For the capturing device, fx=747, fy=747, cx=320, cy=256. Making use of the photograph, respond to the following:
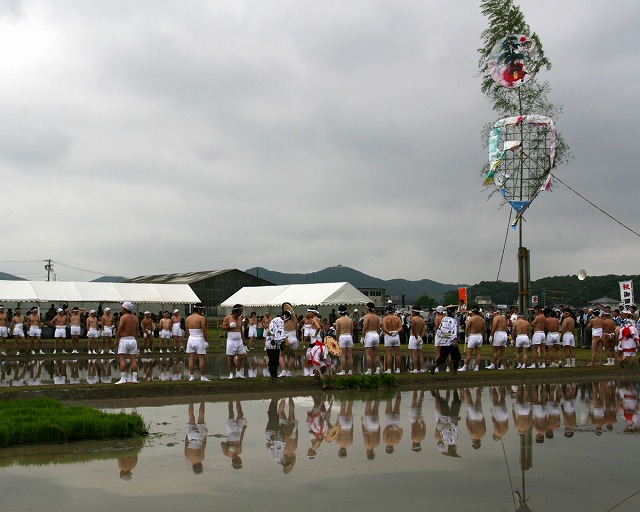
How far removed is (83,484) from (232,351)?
32.0 feet

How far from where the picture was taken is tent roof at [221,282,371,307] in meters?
45.9

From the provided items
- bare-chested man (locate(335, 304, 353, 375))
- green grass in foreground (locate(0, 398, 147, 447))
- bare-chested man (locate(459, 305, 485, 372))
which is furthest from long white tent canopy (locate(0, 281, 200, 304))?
green grass in foreground (locate(0, 398, 147, 447))

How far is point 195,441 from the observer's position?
10125 millimetres

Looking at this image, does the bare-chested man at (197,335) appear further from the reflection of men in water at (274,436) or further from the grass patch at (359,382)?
the reflection of men in water at (274,436)

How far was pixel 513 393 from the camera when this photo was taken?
16250mm

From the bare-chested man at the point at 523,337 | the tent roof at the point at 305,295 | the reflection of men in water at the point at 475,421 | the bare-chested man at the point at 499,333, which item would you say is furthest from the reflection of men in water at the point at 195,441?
the tent roof at the point at 305,295

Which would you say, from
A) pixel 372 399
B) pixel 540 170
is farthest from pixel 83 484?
pixel 540 170

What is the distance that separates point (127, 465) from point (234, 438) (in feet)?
6.50

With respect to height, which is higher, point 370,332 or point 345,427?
point 370,332

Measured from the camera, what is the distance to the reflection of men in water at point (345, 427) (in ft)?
32.1

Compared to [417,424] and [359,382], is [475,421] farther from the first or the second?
[359,382]

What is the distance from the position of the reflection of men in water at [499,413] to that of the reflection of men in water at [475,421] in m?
0.19

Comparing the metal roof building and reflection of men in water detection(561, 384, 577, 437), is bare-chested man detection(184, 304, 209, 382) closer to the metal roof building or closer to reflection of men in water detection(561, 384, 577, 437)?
reflection of men in water detection(561, 384, 577, 437)


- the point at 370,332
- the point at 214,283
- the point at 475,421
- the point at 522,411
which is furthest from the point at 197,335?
the point at 214,283
